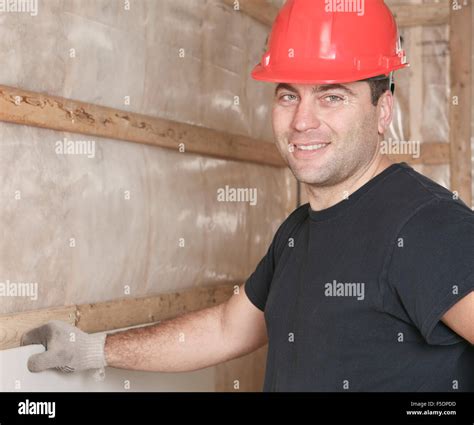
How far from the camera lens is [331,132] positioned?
2332mm

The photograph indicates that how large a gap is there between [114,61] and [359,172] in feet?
4.46

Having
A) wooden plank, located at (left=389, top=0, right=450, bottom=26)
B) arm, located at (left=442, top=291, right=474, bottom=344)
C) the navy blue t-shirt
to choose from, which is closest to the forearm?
the navy blue t-shirt

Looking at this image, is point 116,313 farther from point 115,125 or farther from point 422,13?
point 422,13

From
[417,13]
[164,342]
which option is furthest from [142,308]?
[417,13]

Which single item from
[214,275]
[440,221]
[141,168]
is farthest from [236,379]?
[440,221]

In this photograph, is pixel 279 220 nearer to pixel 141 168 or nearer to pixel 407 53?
pixel 407 53

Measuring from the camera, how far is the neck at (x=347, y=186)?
2.38m

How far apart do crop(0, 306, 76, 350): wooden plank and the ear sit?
1388 mm

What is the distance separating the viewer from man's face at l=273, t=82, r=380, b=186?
2332mm

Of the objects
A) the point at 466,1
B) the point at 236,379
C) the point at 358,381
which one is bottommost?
the point at 236,379

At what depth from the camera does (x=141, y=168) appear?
3447 mm

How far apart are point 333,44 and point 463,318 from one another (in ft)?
3.26

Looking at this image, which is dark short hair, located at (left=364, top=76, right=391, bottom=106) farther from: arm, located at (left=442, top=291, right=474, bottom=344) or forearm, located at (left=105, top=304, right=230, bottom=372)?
forearm, located at (left=105, top=304, right=230, bottom=372)

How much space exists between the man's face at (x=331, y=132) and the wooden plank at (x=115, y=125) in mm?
963
